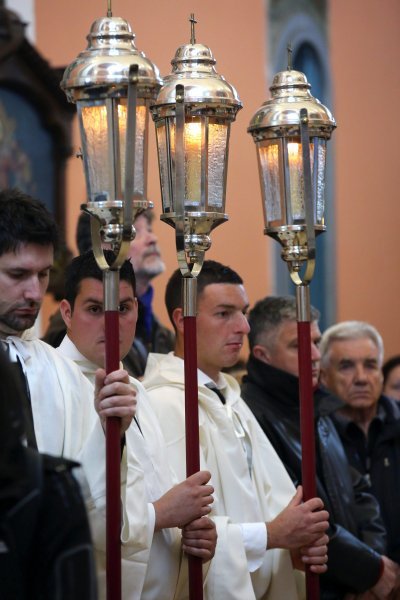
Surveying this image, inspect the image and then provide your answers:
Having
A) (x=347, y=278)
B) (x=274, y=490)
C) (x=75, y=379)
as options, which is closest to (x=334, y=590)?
(x=274, y=490)

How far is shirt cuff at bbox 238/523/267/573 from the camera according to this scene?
13.1 ft

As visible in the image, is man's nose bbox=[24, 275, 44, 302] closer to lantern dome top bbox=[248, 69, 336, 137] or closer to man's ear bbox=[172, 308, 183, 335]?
lantern dome top bbox=[248, 69, 336, 137]

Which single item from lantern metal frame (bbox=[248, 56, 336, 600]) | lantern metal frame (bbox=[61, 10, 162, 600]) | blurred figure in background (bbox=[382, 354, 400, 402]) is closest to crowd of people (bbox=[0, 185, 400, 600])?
lantern metal frame (bbox=[61, 10, 162, 600])

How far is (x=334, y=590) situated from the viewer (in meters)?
4.71

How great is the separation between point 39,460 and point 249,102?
609 cm

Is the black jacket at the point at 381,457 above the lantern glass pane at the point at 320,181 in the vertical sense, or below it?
below

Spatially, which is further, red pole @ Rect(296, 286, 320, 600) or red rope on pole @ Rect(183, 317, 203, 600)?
red pole @ Rect(296, 286, 320, 600)

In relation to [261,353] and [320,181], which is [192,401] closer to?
[320,181]

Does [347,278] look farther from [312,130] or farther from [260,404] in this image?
[312,130]

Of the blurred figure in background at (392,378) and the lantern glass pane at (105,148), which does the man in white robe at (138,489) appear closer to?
the lantern glass pane at (105,148)

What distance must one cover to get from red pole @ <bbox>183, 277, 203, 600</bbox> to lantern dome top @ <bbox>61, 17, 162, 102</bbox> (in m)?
0.58

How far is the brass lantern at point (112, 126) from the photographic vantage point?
2990 millimetres

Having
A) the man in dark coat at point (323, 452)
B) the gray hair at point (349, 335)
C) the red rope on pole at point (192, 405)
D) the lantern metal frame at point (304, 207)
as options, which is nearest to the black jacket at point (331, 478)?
the man in dark coat at point (323, 452)

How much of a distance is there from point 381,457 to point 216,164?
8.23 ft
